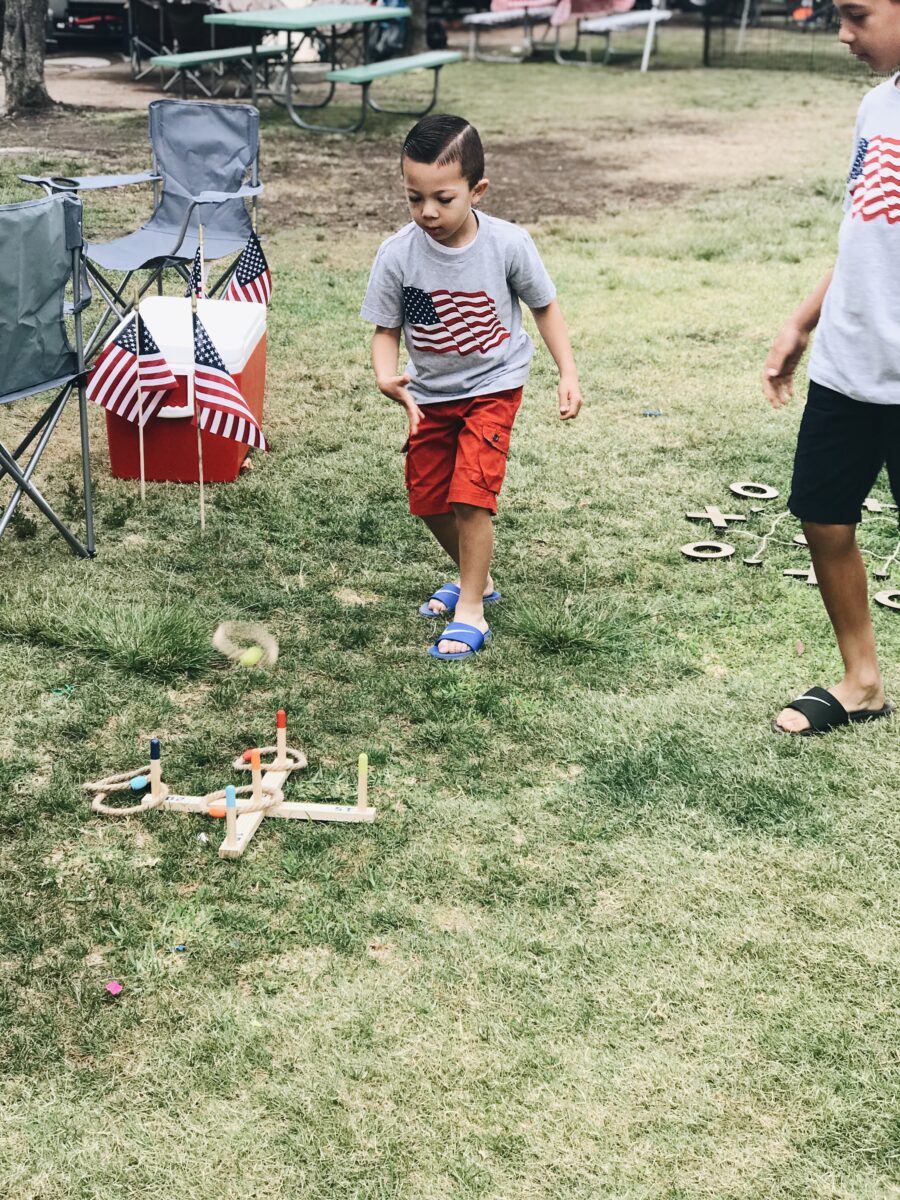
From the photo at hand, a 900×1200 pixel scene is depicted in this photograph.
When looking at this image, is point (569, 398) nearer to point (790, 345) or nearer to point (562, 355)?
point (562, 355)

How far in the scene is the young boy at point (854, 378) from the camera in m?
2.94

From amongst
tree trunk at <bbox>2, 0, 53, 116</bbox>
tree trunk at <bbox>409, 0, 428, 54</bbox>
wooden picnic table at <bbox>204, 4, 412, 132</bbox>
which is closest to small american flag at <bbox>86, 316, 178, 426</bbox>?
wooden picnic table at <bbox>204, 4, 412, 132</bbox>

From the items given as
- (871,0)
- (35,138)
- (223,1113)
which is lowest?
(223,1113)

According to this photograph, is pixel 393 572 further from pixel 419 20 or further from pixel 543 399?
pixel 419 20

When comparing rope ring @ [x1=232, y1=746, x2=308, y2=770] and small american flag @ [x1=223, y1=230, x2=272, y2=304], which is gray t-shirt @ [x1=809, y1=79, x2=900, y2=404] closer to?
rope ring @ [x1=232, y1=746, x2=308, y2=770]

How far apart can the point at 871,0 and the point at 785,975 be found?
1.96 metres

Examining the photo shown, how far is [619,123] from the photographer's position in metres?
13.7

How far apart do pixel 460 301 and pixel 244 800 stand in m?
1.52

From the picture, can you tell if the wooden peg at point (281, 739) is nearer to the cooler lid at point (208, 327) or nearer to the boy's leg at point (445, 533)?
the boy's leg at point (445, 533)

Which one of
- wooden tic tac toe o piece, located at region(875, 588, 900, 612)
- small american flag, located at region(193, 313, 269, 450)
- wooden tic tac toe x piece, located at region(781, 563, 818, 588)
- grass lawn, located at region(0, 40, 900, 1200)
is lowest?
grass lawn, located at region(0, 40, 900, 1200)

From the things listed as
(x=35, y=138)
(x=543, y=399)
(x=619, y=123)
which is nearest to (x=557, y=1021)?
(x=543, y=399)

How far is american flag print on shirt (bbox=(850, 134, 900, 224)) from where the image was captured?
2.93 metres

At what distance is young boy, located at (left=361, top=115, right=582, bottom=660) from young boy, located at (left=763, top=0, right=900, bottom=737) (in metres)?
0.71

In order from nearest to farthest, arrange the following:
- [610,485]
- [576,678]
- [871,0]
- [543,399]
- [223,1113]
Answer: [223,1113]
[871,0]
[576,678]
[610,485]
[543,399]
